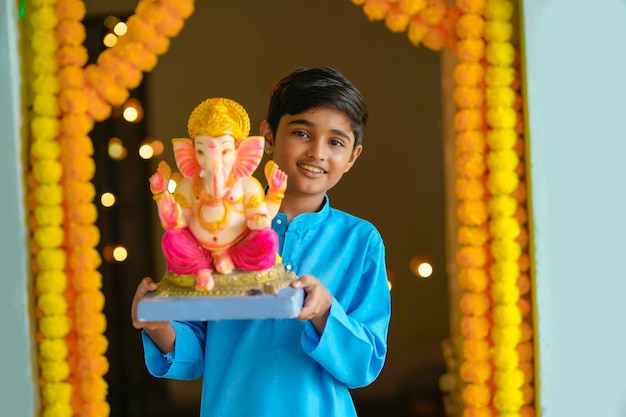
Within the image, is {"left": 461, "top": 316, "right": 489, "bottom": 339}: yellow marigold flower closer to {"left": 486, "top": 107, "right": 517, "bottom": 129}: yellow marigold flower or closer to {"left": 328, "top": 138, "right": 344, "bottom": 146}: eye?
{"left": 486, "top": 107, "right": 517, "bottom": 129}: yellow marigold flower

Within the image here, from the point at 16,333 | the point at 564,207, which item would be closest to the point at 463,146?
the point at 564,207

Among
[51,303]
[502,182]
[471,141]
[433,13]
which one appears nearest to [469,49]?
[433,13]

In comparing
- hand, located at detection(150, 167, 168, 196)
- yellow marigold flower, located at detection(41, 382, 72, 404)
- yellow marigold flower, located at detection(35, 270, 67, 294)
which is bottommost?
yellow marigold flower, located at detection(41, 382, 72, 404)

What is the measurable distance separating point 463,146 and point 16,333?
180cm

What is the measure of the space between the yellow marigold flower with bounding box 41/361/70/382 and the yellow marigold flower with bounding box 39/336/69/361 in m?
0.02

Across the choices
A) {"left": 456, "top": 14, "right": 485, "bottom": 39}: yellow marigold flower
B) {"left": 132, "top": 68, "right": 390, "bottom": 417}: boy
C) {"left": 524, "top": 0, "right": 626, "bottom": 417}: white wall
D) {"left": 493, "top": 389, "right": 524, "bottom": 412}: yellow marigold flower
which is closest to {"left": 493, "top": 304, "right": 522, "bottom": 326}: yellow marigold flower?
{"left": 524, "top": 0, "right": 626, "bottom": 417}: white wall

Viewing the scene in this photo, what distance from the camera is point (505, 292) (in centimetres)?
289

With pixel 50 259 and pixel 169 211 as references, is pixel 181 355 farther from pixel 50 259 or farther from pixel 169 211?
pixel 50 259

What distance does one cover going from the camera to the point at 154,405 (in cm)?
414

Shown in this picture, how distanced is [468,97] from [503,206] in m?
0.42

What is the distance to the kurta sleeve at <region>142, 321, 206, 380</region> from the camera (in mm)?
1669

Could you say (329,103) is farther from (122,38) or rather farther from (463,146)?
(122,38)

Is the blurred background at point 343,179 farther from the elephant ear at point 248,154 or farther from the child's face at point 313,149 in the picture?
the elephant ear at point 248,154

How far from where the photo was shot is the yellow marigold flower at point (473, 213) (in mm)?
2926
